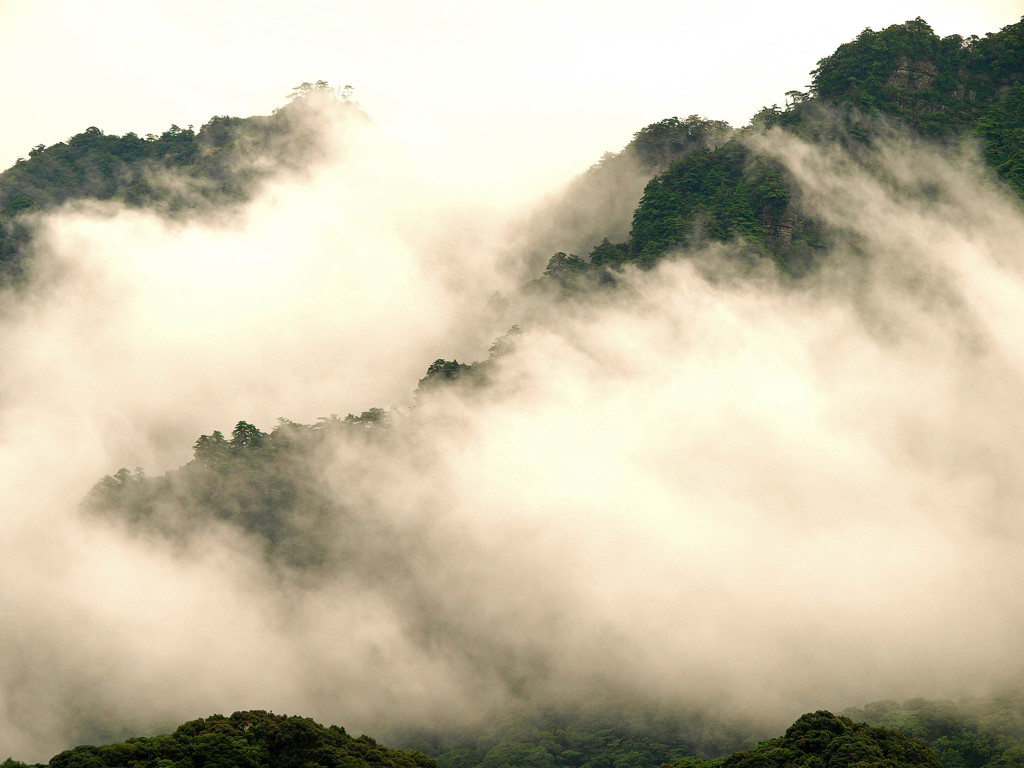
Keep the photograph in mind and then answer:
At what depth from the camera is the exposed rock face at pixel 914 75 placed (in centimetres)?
10588

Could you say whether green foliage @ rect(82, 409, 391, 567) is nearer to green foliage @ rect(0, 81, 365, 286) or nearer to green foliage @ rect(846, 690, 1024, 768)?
green foliage @ rect(846, 690, 1024, 768)

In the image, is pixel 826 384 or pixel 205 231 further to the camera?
pixel 205 231

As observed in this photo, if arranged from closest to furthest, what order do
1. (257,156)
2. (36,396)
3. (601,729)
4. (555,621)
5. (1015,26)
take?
(601,729)
(555,621)
(1015,26)
(36,396)
(257,156)

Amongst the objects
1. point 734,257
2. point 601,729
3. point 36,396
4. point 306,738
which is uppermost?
point 36,396

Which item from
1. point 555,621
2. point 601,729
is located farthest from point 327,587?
point 601,729

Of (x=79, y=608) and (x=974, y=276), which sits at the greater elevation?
(x=974, y=276)

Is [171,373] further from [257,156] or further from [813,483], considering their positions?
[813,483]

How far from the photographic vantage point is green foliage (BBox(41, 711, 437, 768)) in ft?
138

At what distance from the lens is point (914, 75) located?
106 metres

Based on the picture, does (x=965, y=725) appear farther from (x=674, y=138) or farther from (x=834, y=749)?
(x=674, y=138)

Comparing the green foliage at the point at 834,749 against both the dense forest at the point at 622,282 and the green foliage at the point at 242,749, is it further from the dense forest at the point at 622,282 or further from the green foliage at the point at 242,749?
the dense forest at the point at 622,282

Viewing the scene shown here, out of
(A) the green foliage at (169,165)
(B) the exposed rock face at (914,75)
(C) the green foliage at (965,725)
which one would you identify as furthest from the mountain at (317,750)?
(A) the green foliage at (169,165)

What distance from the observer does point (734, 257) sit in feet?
325

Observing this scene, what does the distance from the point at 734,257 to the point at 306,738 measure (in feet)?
206
